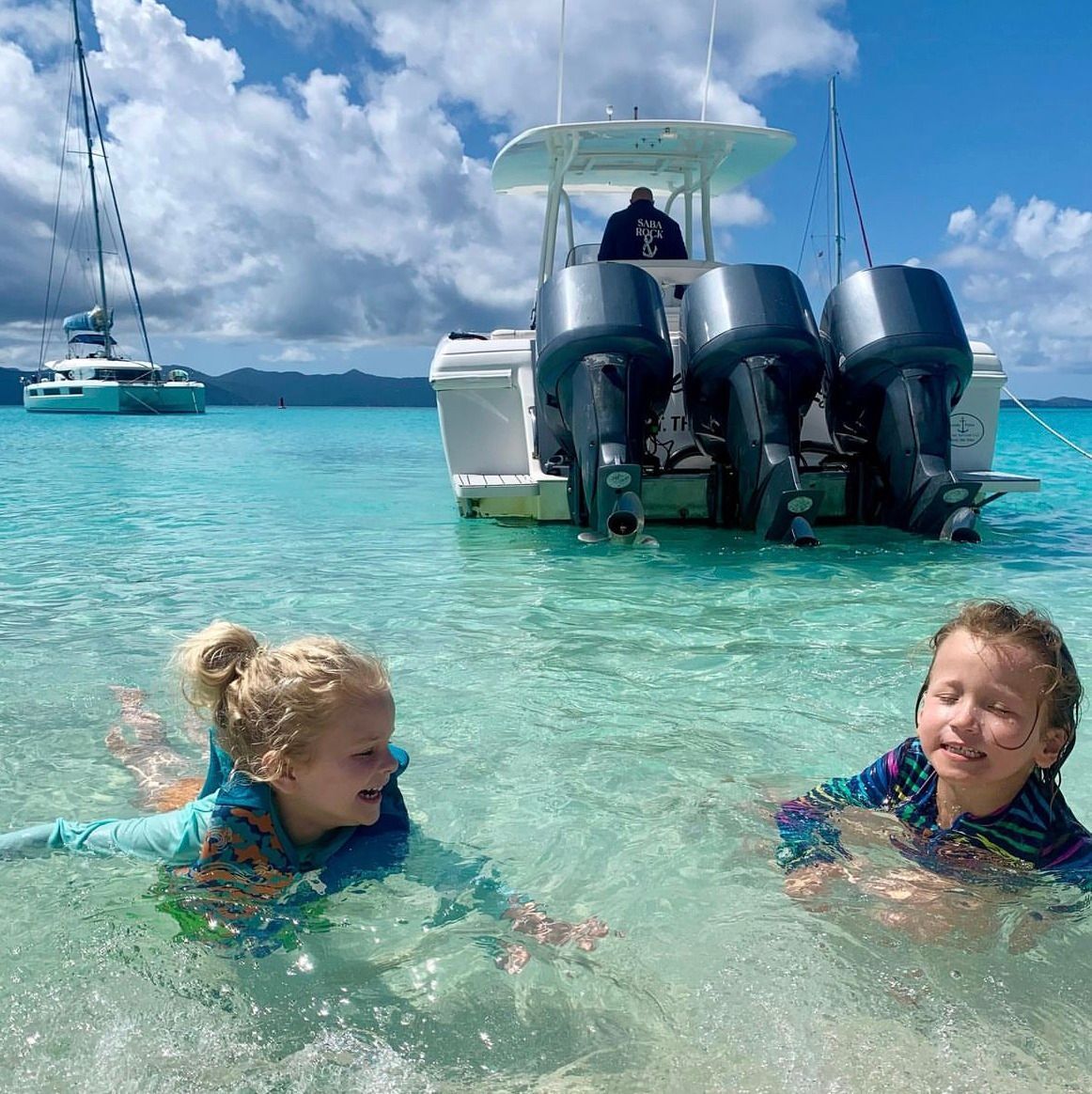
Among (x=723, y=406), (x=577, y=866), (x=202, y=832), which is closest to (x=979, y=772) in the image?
(x=577, y=866)

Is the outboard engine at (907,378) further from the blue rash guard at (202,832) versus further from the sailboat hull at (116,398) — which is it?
the sailboat hull at (116,398)

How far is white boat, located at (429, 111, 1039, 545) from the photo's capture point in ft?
20.0

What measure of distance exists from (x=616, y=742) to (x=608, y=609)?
1.75 m

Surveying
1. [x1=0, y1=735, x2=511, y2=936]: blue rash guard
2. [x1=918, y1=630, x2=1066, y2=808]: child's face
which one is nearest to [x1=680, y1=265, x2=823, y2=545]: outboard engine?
[x1=918, y1=630, x2=1066, y2=808]: child's face

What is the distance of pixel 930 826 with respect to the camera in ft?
7.11

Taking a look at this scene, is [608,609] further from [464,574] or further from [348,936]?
[348,936]

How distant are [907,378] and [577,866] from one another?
15.9ft

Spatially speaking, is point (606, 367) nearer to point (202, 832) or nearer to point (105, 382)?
point (202, 832)

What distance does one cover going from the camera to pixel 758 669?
3.79 m

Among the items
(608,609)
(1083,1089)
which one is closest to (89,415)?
(608,609)

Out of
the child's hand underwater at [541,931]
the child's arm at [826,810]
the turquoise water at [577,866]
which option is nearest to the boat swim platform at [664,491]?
the turquoise water at [577,866]

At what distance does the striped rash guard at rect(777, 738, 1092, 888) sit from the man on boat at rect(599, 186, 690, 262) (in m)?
6.12

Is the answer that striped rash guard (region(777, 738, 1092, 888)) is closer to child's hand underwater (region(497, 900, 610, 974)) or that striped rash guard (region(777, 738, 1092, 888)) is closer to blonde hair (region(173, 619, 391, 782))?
child's hand underwater (region(497, 900, 610, 974))

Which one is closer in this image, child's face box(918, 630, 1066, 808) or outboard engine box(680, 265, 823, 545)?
child's face box(918, 630, 1066, 808)
